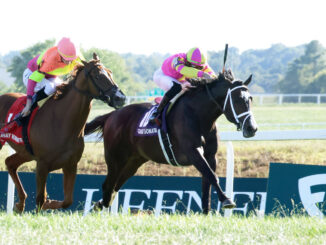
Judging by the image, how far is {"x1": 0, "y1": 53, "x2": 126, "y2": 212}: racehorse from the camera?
21.6ft

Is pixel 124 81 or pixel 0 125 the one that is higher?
pixel 0 125

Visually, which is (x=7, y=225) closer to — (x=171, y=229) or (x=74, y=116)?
(x=171, y=229)

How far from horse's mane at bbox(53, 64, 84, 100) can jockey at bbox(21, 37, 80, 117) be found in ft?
0.23

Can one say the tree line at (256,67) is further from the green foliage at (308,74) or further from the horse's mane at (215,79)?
the horse's mane at (215,79)

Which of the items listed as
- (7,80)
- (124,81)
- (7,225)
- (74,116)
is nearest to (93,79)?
(74,116)

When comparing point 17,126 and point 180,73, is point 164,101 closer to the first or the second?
point 180,73

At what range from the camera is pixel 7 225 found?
5215 millimetres

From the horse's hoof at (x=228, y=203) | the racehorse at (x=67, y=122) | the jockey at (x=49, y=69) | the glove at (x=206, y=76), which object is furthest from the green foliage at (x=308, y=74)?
the horse's hoof at (x=228, y=203)

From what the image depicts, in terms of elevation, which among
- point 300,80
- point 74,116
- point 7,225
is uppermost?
point 74,116

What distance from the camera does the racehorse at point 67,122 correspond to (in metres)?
6.58

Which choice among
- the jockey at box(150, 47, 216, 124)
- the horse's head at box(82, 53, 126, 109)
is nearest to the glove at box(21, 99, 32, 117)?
the horse's head at box(82, 53, 126, 109)

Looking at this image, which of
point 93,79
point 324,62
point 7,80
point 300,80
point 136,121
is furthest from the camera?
point 7,80

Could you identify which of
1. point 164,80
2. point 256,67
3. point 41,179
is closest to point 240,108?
point 164,80

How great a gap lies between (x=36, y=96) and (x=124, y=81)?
179ft
